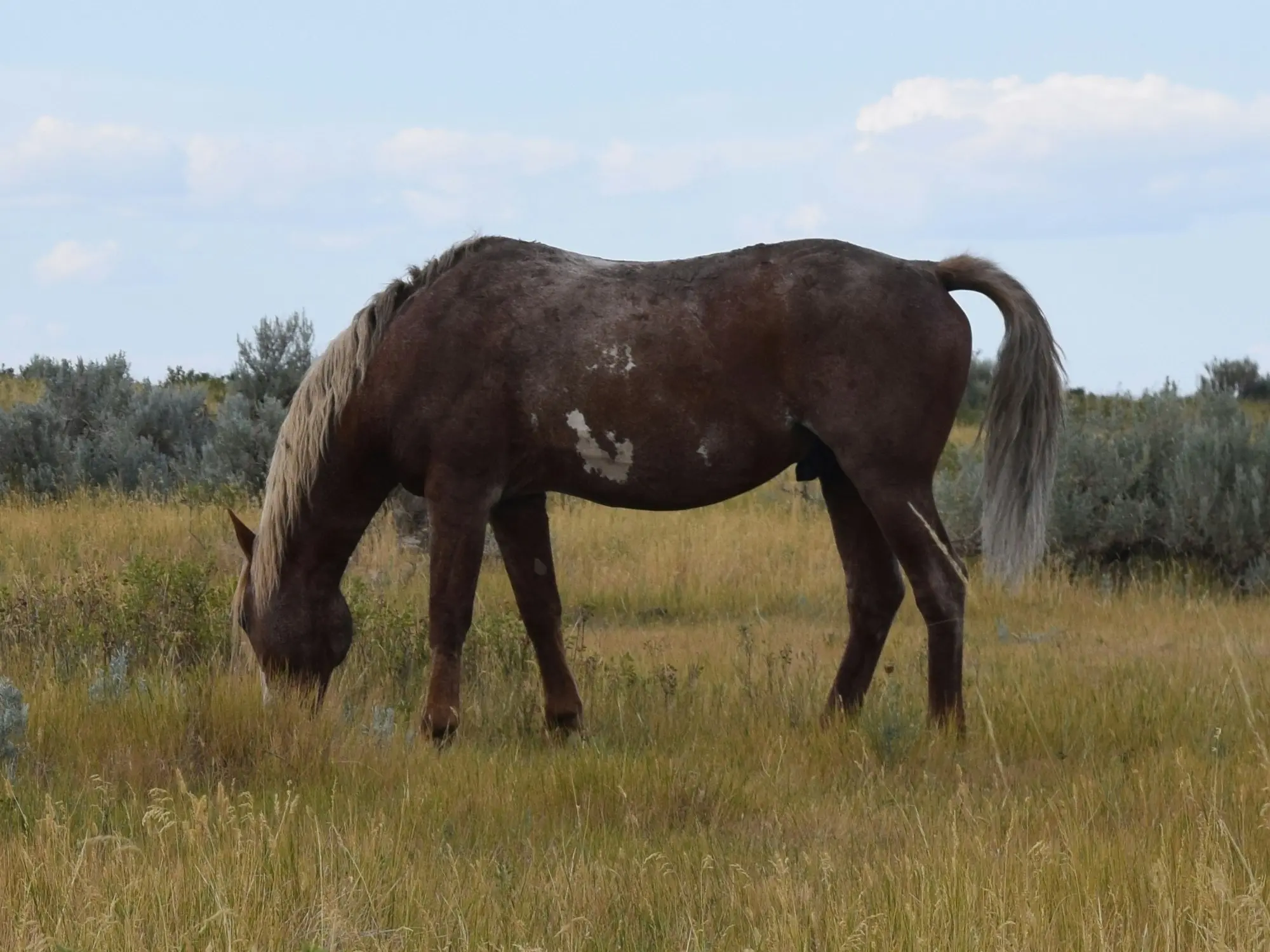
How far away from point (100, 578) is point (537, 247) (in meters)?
3.42

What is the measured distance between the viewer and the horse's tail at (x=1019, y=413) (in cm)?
605

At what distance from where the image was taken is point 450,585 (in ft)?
19.6

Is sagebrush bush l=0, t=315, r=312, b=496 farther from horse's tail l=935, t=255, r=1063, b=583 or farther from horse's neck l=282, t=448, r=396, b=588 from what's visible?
horse's tail l=935, t=255, r=1063, b=583

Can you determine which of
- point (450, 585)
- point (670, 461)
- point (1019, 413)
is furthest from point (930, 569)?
point (450, 585)

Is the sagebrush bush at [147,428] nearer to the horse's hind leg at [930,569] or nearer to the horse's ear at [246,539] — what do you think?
the horse's ear at [246,539]

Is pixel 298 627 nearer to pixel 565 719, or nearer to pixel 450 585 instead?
pixel 450 585

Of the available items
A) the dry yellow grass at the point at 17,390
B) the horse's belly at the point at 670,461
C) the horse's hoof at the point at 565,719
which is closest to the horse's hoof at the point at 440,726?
the horse's hoof at the point at 565,719

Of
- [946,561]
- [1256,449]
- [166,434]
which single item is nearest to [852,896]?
[946,561]

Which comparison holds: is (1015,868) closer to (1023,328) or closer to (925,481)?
(925,481)

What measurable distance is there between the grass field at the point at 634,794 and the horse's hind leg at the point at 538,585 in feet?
0.63

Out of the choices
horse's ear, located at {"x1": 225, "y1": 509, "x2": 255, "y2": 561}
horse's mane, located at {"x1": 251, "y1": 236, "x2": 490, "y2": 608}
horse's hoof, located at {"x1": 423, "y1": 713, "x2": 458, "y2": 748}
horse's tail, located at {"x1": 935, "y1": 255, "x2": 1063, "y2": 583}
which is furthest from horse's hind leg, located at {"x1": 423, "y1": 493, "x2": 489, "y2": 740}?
horse's tail, located at {"x1": 935, "y1": 255, "x2": 1063, "y2": 583}

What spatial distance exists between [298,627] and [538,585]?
111 centimetres

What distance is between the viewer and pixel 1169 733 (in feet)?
18.6

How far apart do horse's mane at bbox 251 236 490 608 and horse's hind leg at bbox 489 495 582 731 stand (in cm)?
88
